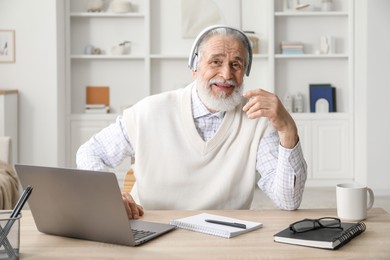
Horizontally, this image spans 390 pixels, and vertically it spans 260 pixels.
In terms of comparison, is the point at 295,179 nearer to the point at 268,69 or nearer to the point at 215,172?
the point at 215,172

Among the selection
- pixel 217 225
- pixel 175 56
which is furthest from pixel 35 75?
pixel 217 225

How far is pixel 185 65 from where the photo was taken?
7047mm

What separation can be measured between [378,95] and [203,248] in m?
5.19

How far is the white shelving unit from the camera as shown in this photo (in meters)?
6.86

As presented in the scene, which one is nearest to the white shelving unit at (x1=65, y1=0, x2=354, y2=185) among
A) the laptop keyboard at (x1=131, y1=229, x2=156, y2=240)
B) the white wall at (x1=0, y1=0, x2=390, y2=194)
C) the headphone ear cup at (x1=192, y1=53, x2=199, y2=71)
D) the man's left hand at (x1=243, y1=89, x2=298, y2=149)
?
the white wall at (x1=0, y1=0, x2=390, y2=194)

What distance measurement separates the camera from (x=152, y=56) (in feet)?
22.4

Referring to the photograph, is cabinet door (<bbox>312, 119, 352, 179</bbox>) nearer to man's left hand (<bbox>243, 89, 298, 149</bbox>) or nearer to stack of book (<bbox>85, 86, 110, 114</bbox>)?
stack of book (<bbox>85, 86, 110, 114</bbox>)

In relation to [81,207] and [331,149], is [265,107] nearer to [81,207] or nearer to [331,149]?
[81,207]

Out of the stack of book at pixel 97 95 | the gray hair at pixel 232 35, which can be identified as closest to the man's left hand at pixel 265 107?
the gray hair at pixel 232 35

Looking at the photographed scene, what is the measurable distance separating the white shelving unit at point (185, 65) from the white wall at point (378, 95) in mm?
450

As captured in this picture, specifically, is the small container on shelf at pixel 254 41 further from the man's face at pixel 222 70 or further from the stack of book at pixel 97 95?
the man's face at pixel 222 70

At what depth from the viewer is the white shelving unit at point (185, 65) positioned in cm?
686

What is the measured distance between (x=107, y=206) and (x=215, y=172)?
79 cm

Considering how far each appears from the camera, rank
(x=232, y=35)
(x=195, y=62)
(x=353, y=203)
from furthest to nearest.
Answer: (x=195, y=62)
(x=232, y=35)
(x=353, y=203)
